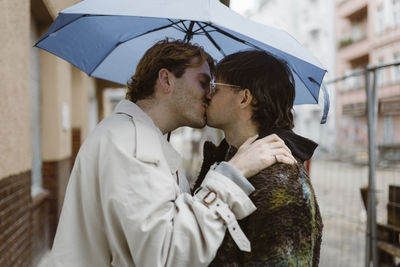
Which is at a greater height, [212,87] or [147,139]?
[212,87]

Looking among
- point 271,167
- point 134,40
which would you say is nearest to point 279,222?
point 271,167

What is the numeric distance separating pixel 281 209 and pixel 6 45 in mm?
2596

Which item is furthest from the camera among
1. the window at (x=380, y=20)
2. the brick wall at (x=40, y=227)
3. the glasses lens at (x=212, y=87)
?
the window at (x=380, y=20)

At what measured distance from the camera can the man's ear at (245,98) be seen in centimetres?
198

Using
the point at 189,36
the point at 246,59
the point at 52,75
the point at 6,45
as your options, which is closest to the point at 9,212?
the point at 6,45

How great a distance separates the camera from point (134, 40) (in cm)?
283

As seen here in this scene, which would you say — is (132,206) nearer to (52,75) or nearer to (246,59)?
(246,59)

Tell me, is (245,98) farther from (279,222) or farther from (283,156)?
(279,222)

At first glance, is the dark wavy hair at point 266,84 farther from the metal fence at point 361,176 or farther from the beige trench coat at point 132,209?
the metal fence at point 361,176

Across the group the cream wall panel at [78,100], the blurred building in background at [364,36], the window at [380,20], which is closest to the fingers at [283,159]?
the cream wall panel at [78,100]

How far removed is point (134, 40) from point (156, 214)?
167cm

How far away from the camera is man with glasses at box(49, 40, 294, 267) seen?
1.47m

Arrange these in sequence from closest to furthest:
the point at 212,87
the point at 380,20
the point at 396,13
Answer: the point at 212,87
the point at 396,13
the point at 380,20

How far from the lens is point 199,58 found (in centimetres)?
211
